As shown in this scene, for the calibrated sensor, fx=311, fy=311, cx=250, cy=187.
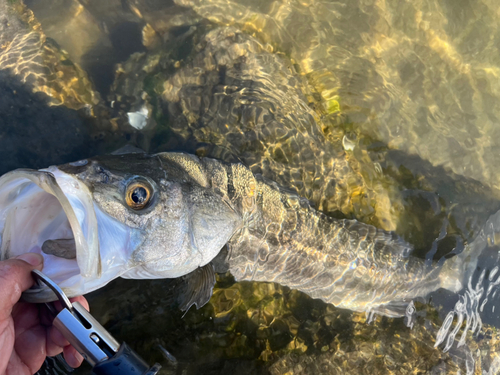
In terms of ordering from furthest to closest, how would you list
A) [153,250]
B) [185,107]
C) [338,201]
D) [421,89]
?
[421,89]
[338,201]
[185,107]
[153,250]

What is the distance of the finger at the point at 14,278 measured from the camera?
1872 millimetres

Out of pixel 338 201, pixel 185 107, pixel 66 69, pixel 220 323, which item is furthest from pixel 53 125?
pixel 338 201

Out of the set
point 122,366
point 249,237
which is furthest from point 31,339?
point 249,237

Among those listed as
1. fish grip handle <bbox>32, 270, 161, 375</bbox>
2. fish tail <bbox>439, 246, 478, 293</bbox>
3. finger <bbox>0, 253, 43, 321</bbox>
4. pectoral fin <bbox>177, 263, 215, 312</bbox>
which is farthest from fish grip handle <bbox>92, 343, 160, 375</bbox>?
fish tail <bbox>439, 246, 478, 293</bbox>

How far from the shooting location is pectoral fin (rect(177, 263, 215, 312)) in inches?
137

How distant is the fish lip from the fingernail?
162 mm

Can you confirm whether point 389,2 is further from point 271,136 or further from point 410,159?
point 271,136

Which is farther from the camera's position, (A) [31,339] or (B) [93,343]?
(A) [31,339]

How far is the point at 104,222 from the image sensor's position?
80.7 inches

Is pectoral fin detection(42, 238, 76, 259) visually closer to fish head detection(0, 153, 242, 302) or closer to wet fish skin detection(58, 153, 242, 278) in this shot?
fish head detection(0, 153, 242, 302)

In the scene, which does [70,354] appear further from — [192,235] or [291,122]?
[291,122]

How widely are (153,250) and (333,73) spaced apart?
3.64 meters

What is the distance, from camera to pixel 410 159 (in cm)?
469

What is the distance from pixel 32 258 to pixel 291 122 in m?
3.16
